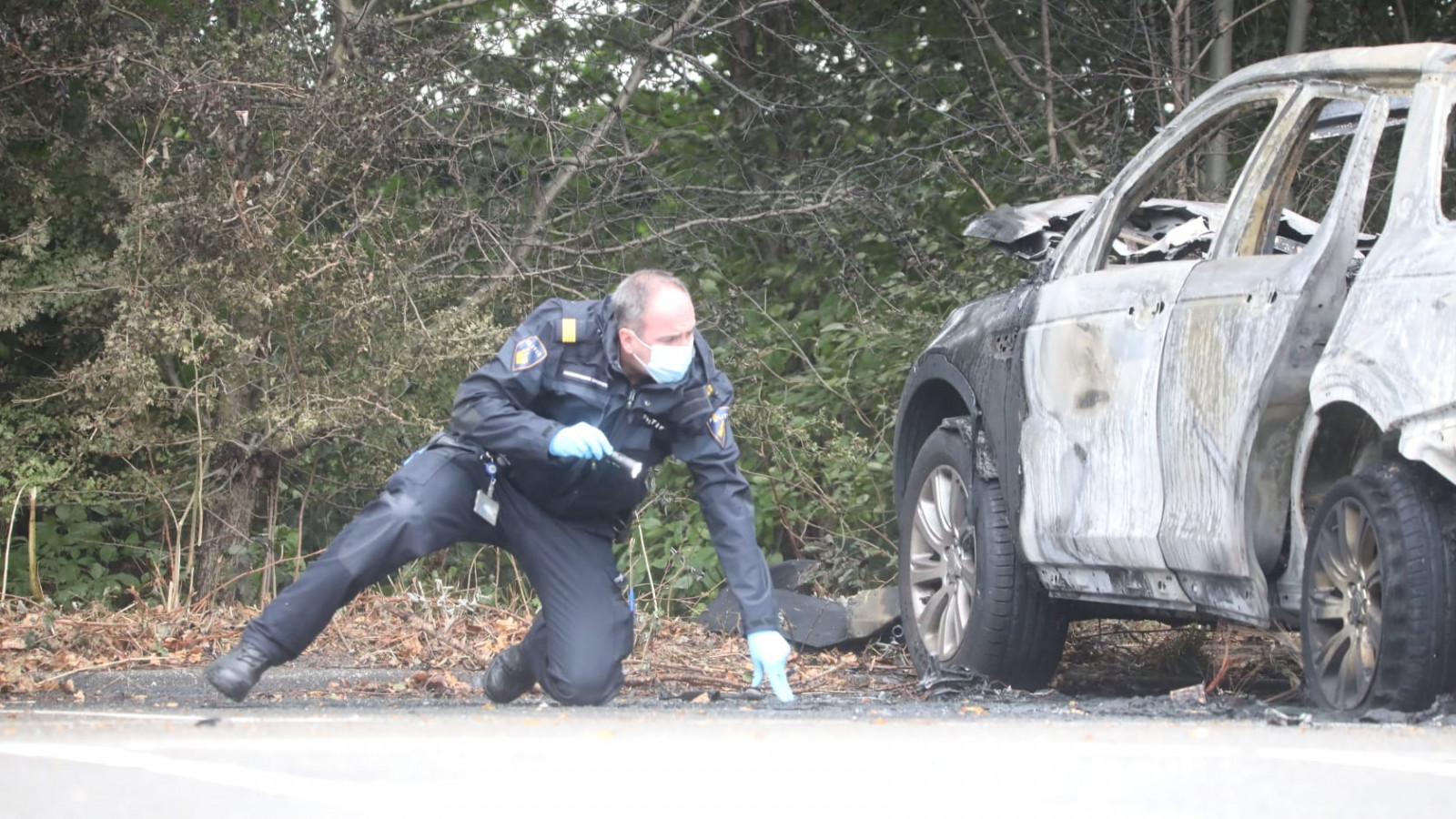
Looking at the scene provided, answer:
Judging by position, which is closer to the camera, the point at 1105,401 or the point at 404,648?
the point at 1105,401

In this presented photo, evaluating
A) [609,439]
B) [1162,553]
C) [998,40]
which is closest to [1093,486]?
[1162,553]

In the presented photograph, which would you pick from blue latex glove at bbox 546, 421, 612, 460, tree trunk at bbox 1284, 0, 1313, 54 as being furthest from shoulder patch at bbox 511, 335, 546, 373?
tree trunk at bbox 1284, 0, 1313, 54

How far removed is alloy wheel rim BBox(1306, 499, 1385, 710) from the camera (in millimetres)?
4055

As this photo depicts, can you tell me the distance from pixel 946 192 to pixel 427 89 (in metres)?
3.16

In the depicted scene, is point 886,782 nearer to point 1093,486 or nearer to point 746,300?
point 1093,486

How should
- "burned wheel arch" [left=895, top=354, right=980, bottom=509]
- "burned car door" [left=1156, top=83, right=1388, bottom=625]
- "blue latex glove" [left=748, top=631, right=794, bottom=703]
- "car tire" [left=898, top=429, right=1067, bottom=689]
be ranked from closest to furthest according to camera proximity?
1. "burned car door" [left=1156, top=83, right=1388, bottom=625]
2. "blue latex glove" [left=748, top=631, right=794, bottom=703]
3. "car tire" [left=898, top=429, right=1067, bottom=689]
4. "burned wheel arch" [left=895, top=354, right=980, bottom=509]

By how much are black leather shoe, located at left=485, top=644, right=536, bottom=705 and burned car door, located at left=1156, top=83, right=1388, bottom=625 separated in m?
1.86

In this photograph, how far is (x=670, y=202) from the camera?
35.2 feet

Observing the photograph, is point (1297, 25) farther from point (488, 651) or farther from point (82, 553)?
point (82, 553)

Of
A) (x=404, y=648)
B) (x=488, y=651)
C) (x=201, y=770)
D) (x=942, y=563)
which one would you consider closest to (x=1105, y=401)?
(x=942, y=563)

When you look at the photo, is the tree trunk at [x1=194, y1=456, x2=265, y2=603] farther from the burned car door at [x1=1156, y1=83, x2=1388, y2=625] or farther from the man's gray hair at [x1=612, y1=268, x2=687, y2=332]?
the burned car door at [x1=1156, y1=83, x2=1388, y2=625]

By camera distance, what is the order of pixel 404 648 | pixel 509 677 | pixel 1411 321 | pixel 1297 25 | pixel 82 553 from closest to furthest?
pixel 1411 321, pixel 509 677, pixel 404 648, pixel 1297 25, pixel 82 553

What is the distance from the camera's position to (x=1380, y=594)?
4035 mm

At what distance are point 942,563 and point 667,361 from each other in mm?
1388
